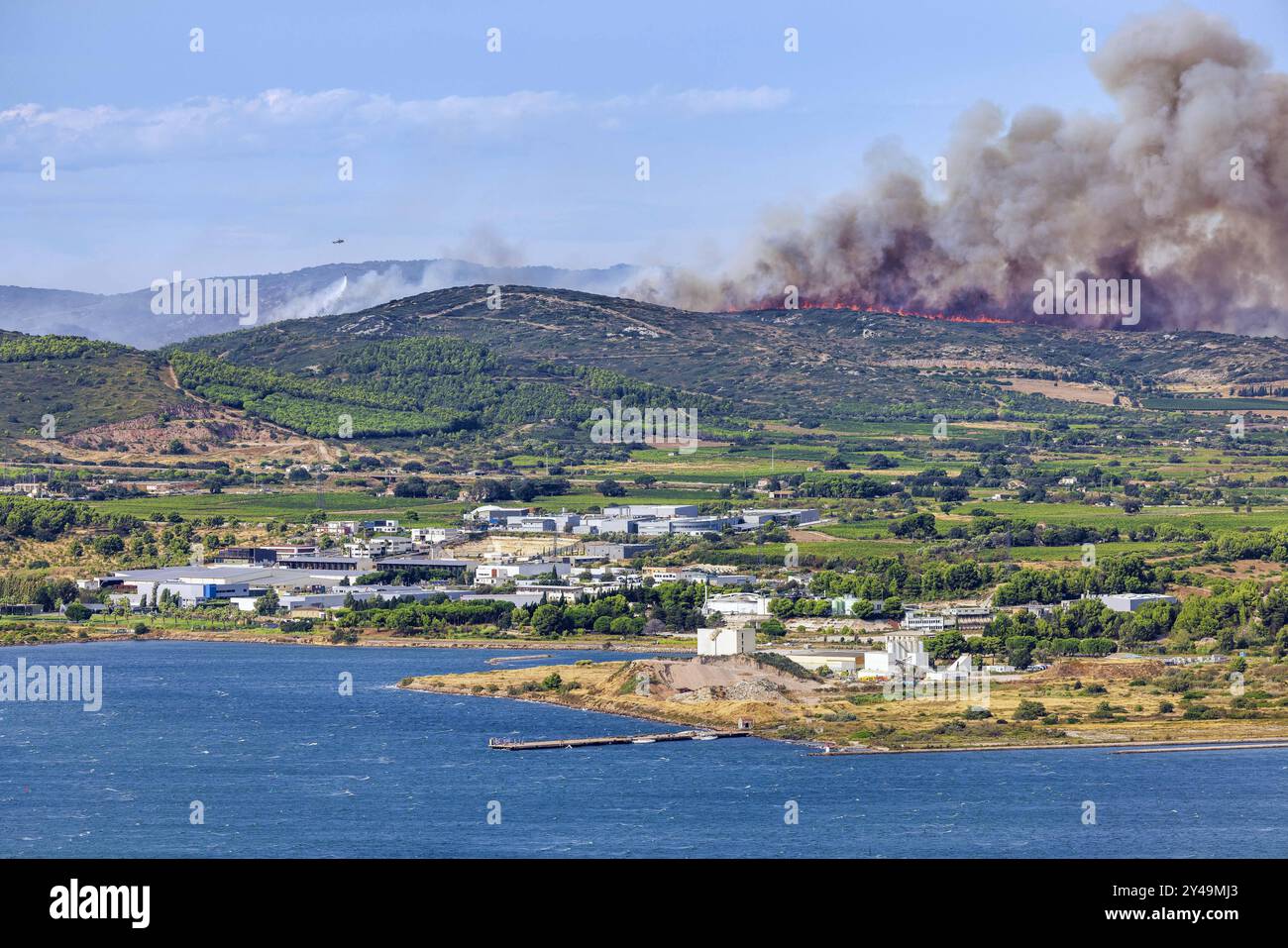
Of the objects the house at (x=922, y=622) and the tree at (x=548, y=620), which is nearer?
the house at (x=922, y=622)

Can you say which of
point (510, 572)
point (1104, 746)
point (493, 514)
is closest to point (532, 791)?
point (1104, 746)

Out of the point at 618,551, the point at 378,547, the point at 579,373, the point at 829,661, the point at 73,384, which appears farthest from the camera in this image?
the point at 579,373

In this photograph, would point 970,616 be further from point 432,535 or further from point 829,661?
point 432,535

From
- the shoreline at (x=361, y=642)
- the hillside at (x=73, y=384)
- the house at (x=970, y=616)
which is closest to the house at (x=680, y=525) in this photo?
the shoreline at (x=361, y=642)

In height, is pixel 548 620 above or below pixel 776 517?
below

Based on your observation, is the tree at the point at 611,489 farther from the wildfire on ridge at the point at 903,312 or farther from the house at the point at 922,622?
the wildfire on ridge at the point at 903,312

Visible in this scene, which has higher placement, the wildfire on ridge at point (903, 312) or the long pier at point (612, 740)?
the wildfire on ridge at point (903, 312)
